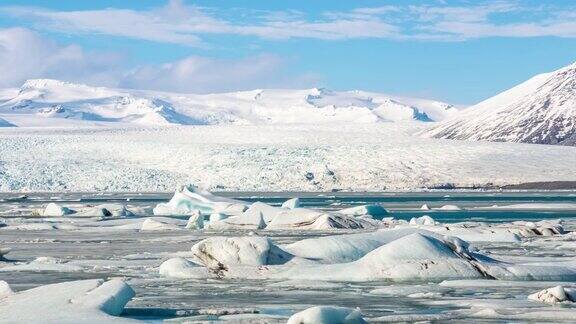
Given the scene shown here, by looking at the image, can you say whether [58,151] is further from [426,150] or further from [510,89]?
[510,89]

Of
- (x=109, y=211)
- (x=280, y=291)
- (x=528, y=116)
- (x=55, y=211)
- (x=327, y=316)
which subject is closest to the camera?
(x=327, y=316)

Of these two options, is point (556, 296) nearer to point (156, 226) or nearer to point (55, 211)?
point (156, 226)

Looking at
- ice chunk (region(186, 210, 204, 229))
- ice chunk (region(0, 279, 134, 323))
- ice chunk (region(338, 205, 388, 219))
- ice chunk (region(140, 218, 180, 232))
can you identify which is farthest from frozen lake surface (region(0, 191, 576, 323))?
ice chunk (region(338, 205, 388, 219))

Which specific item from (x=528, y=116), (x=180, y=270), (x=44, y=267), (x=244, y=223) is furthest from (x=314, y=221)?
(x=528, y=116)

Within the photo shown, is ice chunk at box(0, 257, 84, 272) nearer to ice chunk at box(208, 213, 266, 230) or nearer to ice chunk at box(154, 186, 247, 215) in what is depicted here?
ice chunk at box(208, 213, 266, 230)

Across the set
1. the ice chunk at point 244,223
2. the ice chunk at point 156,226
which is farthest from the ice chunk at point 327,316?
the ice chunk at point 156,226

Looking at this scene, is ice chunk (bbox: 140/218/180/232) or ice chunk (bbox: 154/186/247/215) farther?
ice chunk (bbox: 154/186/247/215)

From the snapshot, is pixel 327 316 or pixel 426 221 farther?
pixel 426 221
